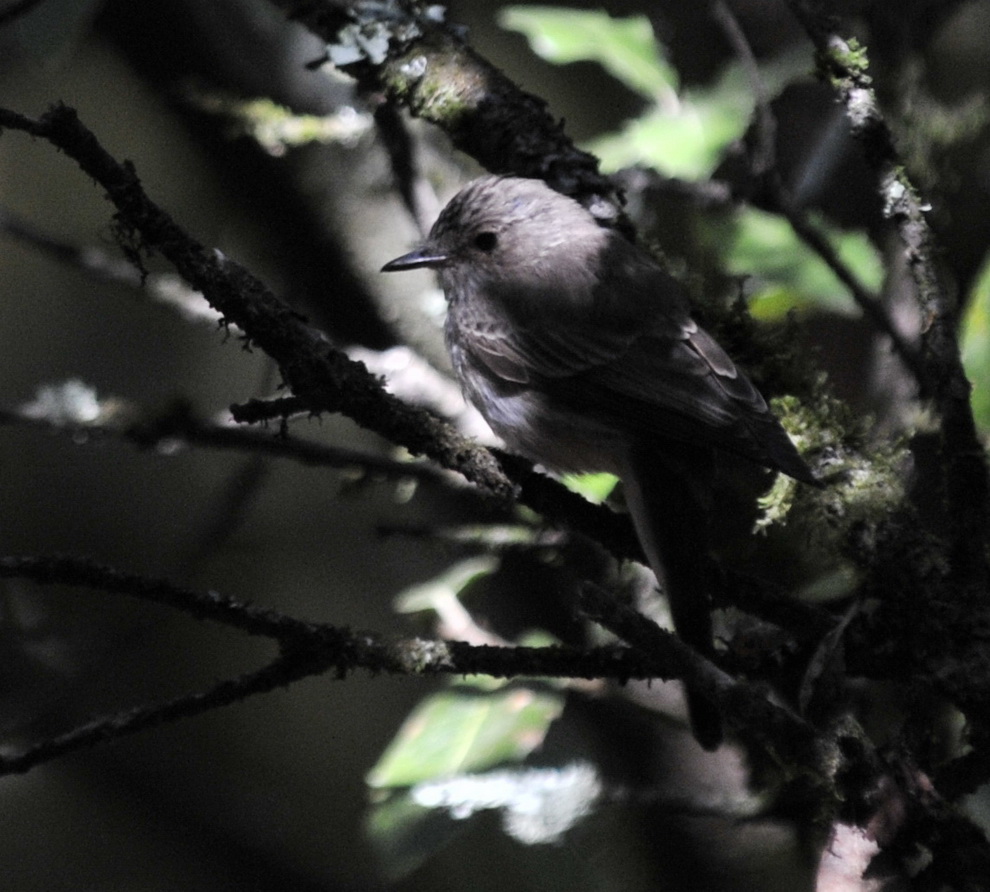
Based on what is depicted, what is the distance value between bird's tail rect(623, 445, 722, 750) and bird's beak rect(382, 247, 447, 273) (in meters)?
0.85

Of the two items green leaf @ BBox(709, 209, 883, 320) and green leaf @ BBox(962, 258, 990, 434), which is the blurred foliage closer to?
green leaf @ BBox(709, 209, 883, 320)

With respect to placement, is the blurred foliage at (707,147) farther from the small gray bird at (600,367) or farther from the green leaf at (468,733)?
the green leaf at (468,733)

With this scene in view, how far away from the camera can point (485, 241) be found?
10.8ft

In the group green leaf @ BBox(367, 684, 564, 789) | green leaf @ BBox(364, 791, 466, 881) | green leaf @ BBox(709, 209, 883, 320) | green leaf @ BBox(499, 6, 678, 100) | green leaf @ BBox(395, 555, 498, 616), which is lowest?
green leaf @ BBox(364, 791, 466, 881)

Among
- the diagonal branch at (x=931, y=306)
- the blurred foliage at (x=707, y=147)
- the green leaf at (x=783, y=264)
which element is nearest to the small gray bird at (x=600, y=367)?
the diagonal branch at (x=931, y=306)

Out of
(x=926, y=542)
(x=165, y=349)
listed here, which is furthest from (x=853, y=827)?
(x=165, y=349)

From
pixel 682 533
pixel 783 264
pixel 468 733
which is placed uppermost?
pixel 783 264

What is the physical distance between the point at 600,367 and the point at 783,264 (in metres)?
0.70

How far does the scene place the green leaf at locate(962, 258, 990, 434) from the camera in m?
2.85

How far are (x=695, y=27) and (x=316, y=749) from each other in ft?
10.6

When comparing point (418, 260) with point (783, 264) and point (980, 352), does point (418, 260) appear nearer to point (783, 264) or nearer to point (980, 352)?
point (783, 264)

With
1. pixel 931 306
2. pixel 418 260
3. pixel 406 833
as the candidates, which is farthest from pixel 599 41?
pixel 406 833

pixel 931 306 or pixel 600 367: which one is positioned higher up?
pixel 600 367

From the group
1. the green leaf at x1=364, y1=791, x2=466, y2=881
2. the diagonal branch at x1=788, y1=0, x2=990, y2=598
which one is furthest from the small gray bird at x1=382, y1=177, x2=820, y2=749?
the green leaf at x1=364, y1=791, x2=466, y2=881
